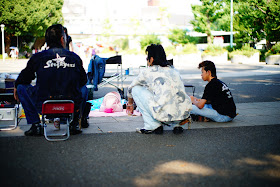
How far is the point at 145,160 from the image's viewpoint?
387 cm

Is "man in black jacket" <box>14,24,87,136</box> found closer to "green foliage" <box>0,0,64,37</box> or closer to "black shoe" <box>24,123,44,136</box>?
"black shoe" <box>24,123,44,136</box>

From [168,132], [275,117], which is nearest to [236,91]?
[275,117]

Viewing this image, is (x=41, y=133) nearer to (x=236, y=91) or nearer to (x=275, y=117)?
(x=275, y=117)

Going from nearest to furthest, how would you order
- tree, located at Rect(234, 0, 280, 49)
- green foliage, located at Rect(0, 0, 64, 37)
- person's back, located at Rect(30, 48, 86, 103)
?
1. person's back, located at Rect(30, 48, 86, 103)
2. tree, located at Rect(234, 0, 280, 49)
3. green foliage, located at Rect(0, 0, 64, 37)

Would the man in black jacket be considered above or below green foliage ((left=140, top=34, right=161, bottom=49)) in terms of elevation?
below

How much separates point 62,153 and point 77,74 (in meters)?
1.30

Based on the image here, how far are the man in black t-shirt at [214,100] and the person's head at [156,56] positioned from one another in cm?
113

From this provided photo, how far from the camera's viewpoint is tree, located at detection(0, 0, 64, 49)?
47312mm

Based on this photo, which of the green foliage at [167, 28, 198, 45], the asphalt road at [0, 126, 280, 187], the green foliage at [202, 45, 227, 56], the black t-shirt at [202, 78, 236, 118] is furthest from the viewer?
the green foliage at [167, 28, 198, 45]

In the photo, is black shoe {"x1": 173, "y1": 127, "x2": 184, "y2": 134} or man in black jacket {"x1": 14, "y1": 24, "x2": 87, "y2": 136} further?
black shoe {"x1": 173, "y1": 127, "x2": 184, "y2": 134}

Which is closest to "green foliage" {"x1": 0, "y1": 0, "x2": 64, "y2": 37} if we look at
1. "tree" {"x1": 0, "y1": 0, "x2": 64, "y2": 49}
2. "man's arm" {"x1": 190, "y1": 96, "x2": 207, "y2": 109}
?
"tree" {"x1": 0, "y1": 0, "x2": 64, "y2": 49}

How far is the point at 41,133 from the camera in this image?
5.05m

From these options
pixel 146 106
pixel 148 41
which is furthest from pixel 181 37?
pixel 146 106

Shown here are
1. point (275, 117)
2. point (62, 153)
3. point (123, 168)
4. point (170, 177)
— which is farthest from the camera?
point (275, 117)
